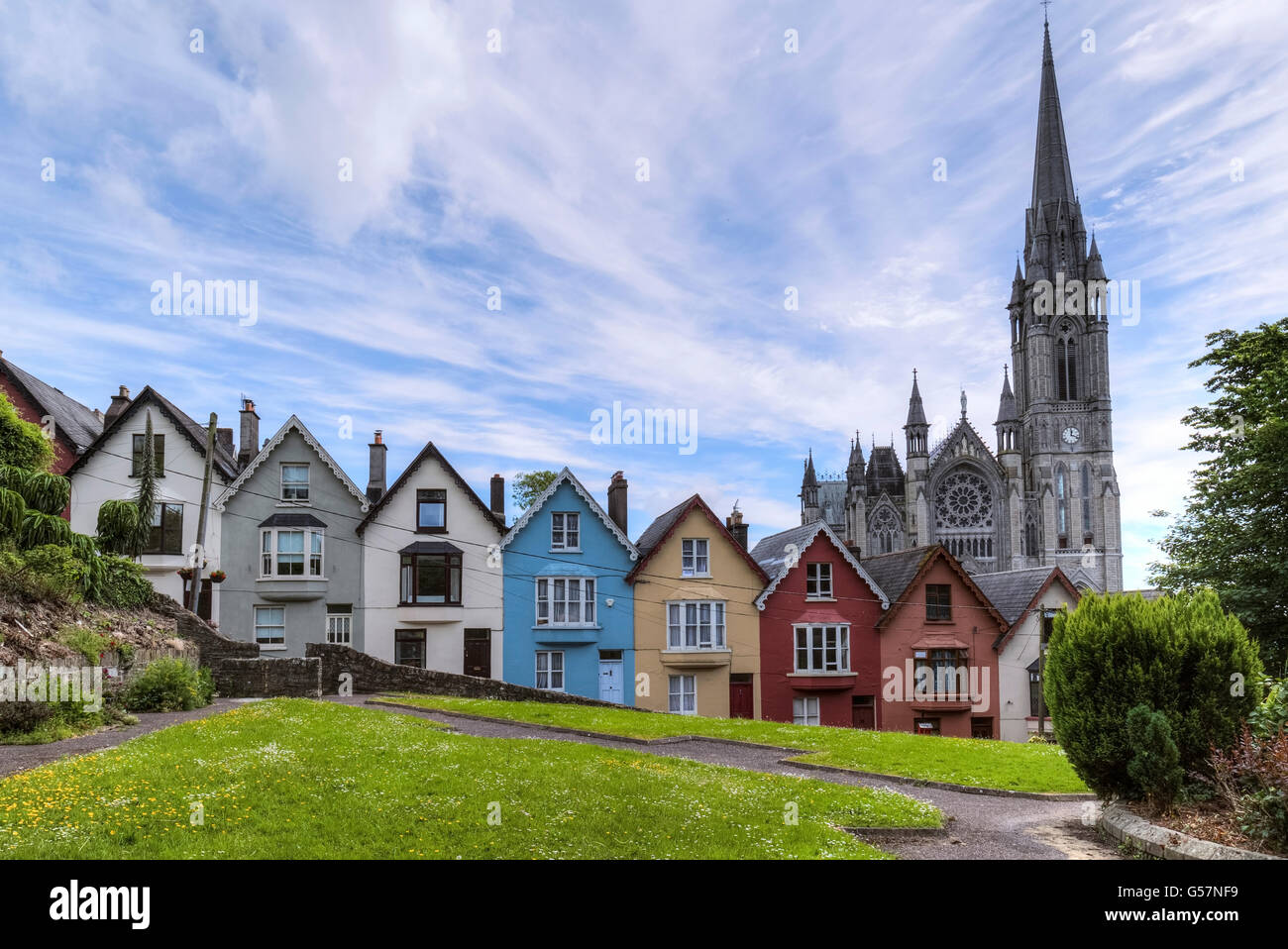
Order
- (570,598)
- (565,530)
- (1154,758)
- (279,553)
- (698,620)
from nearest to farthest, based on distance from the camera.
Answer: (1154,758) → (279,553) → (570,598) → (698,620) → (565,530)

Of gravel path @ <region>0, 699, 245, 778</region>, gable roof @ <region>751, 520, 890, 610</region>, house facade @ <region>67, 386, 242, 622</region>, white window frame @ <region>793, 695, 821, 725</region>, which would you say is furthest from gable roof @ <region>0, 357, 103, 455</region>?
white window frame @ <region>793, 695, 821, 725</region>

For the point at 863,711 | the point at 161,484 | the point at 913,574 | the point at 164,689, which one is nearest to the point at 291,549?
the point at 161,484

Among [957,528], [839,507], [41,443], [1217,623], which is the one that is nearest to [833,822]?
[1217,623]

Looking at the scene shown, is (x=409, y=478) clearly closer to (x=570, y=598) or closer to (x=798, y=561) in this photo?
(x=570, y=598)

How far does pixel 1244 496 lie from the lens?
3834cm

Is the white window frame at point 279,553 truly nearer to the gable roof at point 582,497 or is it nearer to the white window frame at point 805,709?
the gable roof at point 582,497

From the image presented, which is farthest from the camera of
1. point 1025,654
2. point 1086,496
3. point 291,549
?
point 1086,496

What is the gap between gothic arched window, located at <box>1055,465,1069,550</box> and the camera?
11612cm

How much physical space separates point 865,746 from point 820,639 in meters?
20.3

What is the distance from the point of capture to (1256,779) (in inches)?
486

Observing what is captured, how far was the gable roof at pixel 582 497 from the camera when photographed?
42500 mm

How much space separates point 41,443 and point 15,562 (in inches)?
449
